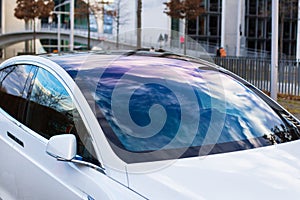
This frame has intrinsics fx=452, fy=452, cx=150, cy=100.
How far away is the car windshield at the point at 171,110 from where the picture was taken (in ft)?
9.42

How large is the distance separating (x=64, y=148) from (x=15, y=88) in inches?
63.5

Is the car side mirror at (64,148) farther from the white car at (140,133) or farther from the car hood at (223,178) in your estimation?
the car hood at (223,178)

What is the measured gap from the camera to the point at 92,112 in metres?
2.96

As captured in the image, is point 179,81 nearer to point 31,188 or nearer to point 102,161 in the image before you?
point 102,161

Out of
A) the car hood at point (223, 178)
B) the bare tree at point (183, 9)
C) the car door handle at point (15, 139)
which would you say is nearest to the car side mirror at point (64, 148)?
the car hood at point (223, 178)

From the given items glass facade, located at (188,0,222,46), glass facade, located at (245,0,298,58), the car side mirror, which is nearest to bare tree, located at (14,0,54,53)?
glass facade, located at (188,0,222,46)

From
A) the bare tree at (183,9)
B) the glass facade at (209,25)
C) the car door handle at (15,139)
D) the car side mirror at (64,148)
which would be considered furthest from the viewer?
the glass facade at (209,25)

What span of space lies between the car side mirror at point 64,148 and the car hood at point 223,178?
41cm

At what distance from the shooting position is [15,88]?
4133mm

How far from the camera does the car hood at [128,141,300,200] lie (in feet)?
7.52

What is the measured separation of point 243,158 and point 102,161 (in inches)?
33.8

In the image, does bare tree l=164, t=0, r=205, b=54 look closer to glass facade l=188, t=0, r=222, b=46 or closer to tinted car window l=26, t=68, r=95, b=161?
glass facade l=188, t=0, r=222, b=46

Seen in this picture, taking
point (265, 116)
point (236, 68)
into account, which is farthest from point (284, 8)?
point (265, 116)

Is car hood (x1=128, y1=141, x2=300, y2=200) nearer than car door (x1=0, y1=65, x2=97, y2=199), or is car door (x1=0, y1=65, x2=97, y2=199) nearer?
car hood (x1=128, y1=141, x2=300, y2=200)
